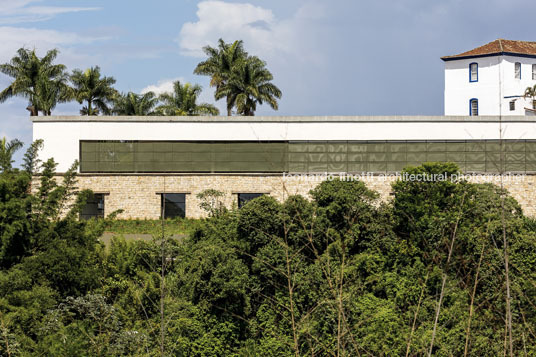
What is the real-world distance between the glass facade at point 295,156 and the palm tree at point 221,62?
64.1ft

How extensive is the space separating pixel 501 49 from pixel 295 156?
34.0 meters

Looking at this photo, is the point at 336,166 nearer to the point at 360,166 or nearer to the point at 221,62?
the point at 360,166

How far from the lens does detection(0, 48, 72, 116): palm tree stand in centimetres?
5281

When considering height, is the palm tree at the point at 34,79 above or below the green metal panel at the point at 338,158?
above

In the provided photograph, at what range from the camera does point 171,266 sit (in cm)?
1969

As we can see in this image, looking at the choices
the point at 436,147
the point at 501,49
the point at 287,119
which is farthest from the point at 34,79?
the point at 501,49

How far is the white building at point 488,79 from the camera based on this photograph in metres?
60.4

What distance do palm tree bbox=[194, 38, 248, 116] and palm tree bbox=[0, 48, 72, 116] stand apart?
1334cm

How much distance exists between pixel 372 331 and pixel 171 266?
7445mm

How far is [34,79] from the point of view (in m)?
54.0

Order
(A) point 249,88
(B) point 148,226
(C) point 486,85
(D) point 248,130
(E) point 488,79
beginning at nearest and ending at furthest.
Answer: (B) point 148,226 → (D) point 248,130 → (A) point 249,88 → (C) point 486,85 → (E) point 488,79

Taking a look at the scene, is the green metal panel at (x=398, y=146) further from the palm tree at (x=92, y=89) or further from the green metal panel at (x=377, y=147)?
the palm tree at (x=92, y=89)

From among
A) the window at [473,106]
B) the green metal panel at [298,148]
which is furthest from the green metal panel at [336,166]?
the window at [473,106]

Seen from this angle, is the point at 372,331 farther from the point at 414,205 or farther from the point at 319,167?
the point at 319,167
